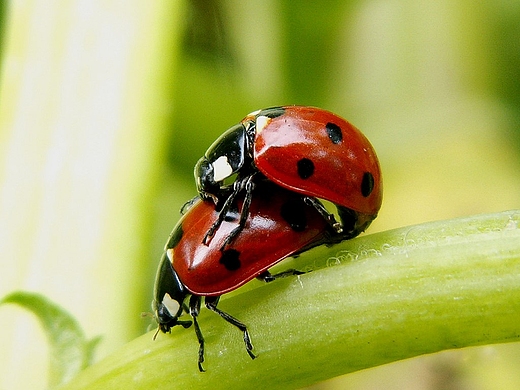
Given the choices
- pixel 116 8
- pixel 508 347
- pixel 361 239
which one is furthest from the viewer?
pixel 508 347

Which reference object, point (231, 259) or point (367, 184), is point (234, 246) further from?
point (367, 184)

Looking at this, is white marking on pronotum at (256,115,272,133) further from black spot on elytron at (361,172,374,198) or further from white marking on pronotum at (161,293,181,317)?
white marking on pronotum at (161,293,181,317)

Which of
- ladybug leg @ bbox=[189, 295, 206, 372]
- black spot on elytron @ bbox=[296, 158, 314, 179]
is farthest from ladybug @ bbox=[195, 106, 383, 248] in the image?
ladybug leg @ bbox=[189, 295, 206, 372]

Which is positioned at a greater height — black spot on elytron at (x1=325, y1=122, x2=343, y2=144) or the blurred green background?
black spot on elytron at (x1=325, y1=122, x2=343, y2=144)

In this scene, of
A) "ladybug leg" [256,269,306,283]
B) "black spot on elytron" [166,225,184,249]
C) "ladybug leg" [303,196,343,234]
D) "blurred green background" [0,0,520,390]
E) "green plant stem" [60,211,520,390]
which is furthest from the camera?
"blurred green background" [0,0,520,390]

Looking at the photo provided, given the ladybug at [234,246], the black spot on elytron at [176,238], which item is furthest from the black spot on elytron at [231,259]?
the black spot on elytron at [176,238]

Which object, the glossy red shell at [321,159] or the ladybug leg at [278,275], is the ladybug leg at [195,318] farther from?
the glossy red shell at [321,159]

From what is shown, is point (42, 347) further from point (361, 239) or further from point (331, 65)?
point (331, 65)

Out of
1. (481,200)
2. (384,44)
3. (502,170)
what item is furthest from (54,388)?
(384,44)
